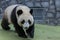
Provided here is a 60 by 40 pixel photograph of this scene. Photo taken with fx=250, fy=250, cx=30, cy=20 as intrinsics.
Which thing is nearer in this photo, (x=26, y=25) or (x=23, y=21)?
(x=26, y=25)

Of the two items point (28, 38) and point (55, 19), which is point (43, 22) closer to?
point (55, 19)

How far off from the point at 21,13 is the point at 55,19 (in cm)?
659

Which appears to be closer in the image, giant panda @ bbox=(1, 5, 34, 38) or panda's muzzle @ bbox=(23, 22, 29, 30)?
panda's muzzle @ bbox=(23, 22, 29, 30)

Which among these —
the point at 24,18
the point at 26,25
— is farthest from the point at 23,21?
the point at 26,25

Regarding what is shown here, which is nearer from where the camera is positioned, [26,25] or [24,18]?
[26,25]

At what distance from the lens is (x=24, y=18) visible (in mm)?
7008

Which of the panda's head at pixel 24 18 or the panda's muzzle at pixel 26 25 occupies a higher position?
the panda's head at pixel 24 18

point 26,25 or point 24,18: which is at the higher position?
point 24,18

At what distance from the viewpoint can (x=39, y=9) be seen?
13.5m

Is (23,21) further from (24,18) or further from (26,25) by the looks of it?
(26,25)

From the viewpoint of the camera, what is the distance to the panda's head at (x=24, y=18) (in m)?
6.95

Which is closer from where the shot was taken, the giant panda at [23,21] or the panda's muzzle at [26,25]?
the panda's muzzle at [26,25]

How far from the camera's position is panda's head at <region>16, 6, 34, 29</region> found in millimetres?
6952

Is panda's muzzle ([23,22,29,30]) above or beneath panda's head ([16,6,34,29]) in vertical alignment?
beneath
